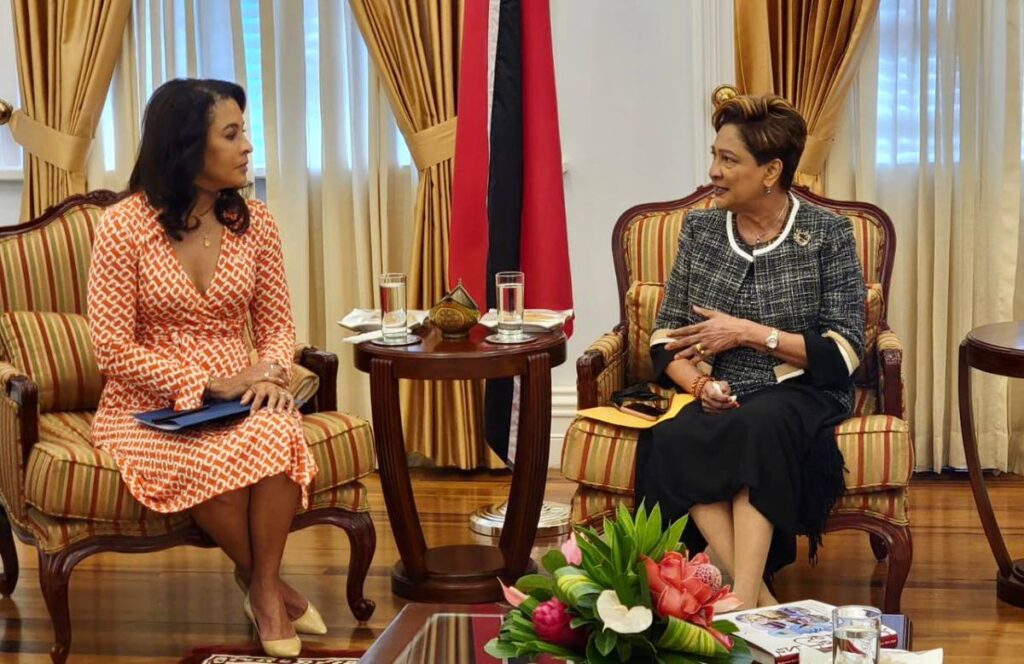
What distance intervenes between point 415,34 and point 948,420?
222cm

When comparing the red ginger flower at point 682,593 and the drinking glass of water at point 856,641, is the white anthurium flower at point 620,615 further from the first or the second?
the drinking glass of water at point 856,641

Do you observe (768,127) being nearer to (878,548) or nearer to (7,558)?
(878,548)

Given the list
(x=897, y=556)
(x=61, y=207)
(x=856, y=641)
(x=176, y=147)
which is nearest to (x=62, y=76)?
(x=61, y=207)

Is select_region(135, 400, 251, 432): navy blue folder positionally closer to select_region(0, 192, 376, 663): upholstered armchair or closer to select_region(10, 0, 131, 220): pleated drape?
select_region(0, 192, 376, 663): upholstered armchair

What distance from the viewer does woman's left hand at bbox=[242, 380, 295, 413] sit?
10.6ft

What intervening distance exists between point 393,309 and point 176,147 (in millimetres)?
661

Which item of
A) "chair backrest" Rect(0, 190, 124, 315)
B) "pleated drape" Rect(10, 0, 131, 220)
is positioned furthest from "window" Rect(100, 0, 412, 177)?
"chair backrest" Rect(0, 190, 124, 315)

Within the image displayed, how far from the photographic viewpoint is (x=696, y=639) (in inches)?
71.7

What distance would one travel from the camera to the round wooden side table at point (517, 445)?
3.39 metres

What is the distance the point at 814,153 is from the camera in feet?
14.9

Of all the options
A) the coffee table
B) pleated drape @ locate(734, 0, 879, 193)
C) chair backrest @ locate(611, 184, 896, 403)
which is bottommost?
the coffee table

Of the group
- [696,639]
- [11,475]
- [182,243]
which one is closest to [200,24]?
[182,243]

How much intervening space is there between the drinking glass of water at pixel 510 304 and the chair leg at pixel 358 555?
58 cm

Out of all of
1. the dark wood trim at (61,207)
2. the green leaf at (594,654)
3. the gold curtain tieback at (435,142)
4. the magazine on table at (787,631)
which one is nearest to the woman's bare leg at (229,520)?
the dark wood trim at (61,207)
